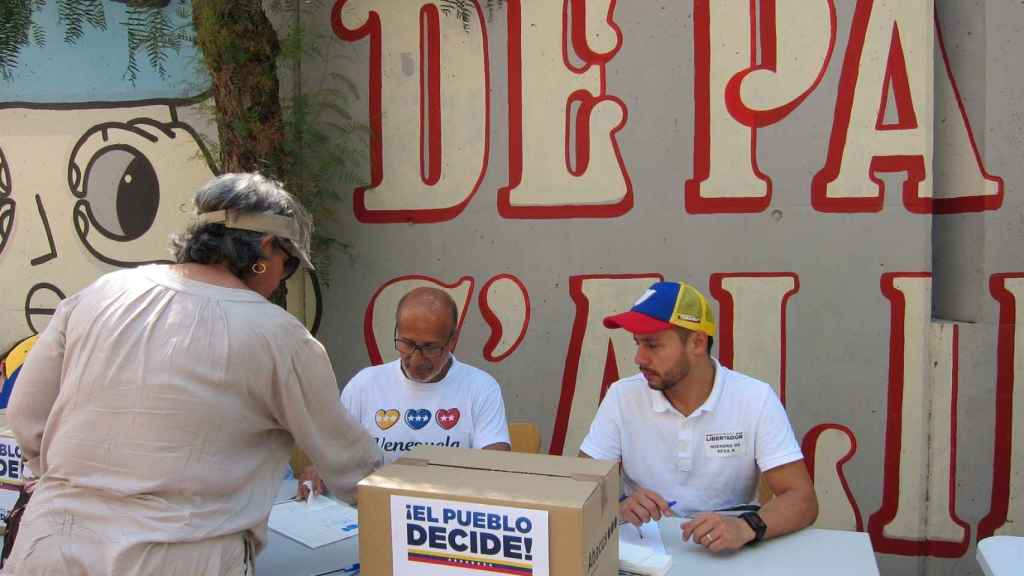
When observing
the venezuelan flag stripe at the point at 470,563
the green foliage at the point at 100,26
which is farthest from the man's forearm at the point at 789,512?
the green foliage at the point at 100,26

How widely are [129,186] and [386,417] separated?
2490 millimetres

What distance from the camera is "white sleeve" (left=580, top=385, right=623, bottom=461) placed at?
2.55 meters

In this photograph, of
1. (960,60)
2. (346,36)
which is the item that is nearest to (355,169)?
(346,36)

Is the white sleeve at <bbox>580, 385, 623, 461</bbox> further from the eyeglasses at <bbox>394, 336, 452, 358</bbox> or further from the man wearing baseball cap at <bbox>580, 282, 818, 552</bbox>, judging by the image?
the eyeglasses at <bbox>394, 336, 452, 358</bbox>

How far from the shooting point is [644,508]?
7.01 ft

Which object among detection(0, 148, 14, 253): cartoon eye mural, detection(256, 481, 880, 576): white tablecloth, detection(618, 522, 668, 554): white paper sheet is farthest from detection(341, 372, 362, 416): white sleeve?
detection(0, 148, 14, 253): cartoon eye mural

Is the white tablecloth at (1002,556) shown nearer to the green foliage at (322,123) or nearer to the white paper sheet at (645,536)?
the white paper sheet at (645,536)

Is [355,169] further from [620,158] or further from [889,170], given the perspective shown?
[889,170]

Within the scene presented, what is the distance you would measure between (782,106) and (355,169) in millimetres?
2062

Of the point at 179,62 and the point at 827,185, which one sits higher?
the point at 179,62

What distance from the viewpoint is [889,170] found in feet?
11.8

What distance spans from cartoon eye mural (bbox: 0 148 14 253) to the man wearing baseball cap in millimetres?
3725

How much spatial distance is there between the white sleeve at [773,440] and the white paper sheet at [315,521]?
1167 mm

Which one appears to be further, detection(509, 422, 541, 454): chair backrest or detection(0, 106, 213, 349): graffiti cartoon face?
detection(0, 106, 213, 349): graffiti cartoon face
